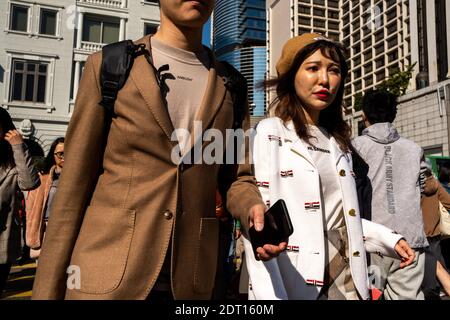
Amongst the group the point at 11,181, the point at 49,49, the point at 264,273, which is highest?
the point at 49,49

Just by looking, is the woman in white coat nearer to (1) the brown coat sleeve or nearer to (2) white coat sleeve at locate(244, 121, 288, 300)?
(2) white coat sleeve at locate(244, 121, 288, 300)

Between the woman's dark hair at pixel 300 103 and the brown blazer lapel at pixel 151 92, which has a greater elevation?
the woman's dark hair at pixel 300 103

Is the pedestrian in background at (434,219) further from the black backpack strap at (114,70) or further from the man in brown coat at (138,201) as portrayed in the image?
the black backpack strap at (114,70)

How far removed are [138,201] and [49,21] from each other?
24.1m

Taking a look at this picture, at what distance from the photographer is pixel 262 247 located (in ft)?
4.09

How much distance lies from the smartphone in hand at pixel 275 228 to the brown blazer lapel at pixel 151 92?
0.42 metres

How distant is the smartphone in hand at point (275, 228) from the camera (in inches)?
47.6

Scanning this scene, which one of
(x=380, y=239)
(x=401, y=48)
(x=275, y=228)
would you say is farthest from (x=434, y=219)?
(x=401, y=48)

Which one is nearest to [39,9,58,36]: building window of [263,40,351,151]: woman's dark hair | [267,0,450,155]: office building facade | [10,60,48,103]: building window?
[10,60,48,103]: building window

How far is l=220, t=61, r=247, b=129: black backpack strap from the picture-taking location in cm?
164

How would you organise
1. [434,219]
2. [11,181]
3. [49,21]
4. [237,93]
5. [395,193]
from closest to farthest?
[237,93] < [395,193] < [11,181] < [434,219] < [49,21]

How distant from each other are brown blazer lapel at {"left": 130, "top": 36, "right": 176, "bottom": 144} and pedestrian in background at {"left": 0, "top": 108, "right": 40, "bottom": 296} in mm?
3011

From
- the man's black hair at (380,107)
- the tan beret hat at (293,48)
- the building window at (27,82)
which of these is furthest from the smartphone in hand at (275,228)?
the building window at (27,82)

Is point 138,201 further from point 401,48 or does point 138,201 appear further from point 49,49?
point 401,48
